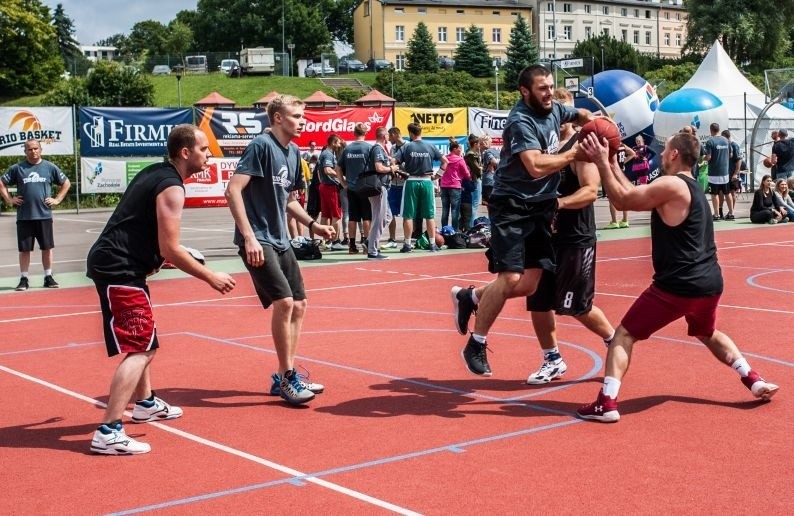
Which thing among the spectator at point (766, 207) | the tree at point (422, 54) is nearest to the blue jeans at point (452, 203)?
the spectator at point (766, 207)

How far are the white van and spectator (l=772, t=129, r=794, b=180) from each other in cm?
7695

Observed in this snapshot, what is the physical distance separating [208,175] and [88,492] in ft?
84.1

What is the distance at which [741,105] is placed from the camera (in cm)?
3475

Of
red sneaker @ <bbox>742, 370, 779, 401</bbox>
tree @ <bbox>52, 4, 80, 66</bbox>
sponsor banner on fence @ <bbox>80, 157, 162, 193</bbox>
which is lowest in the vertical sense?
red sneaker @ <bbox>742, 370, 779, 401</bbox>

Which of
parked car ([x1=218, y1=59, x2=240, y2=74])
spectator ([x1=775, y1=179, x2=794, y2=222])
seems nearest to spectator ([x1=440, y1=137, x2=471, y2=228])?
spectator ([x1=775, y1=179, x2=794, y2=222])

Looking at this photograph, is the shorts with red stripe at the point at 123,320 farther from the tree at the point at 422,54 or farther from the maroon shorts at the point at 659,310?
the tree at the point at 422,54

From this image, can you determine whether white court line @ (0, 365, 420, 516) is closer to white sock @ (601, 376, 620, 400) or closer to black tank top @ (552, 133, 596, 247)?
white sock @ (601, 376, 620, 400)

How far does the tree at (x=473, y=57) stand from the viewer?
9562 cm

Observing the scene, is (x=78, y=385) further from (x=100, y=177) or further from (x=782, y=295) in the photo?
(x=100, y=177)

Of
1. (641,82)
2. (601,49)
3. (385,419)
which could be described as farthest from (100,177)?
(601,49)

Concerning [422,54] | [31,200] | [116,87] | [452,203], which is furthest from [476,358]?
[422,54]

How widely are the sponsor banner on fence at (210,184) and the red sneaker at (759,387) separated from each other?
79.4 ft

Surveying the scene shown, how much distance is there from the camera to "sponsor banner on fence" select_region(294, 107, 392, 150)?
30.8 m

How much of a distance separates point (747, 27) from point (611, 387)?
9044 centimetres
